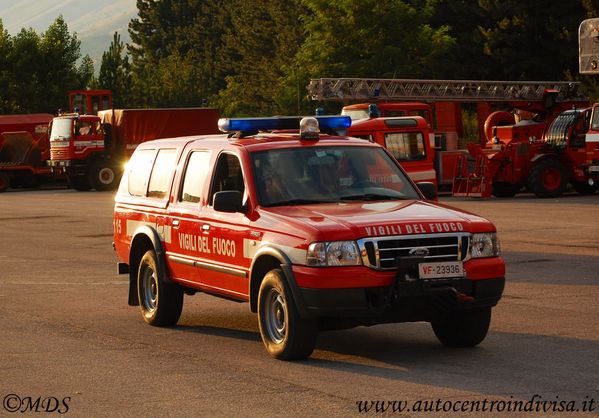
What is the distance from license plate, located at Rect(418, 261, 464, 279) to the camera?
27.1 ft

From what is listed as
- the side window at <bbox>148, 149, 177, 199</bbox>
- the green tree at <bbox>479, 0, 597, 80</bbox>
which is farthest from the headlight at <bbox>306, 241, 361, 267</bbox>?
the green tree at <bbox>479, 0, 597, 80</bbox>

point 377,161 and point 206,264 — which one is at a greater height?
point 377,161

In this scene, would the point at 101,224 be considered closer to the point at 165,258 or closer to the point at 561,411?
the point at 165,258

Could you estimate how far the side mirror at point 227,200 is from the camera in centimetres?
903

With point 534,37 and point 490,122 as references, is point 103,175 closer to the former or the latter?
point 490,122

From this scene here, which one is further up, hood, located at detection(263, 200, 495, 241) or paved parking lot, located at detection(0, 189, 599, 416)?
hood, located at detection(263, 200, 495, 241)

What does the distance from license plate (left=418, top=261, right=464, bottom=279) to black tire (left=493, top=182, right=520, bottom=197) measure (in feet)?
Result: 82.9

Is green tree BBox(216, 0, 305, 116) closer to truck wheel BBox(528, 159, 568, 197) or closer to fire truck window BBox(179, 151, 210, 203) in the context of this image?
truck wheel BBox(528, 159, 568, 197)

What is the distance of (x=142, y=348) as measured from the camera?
955 centimetres

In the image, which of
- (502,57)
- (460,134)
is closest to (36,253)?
(460,134)

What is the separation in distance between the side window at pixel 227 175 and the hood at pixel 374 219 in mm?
→ 660

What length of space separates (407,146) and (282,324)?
1694 cm

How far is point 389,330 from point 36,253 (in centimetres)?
1058

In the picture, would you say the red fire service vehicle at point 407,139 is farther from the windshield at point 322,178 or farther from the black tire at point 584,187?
the windshield at point 322,178
